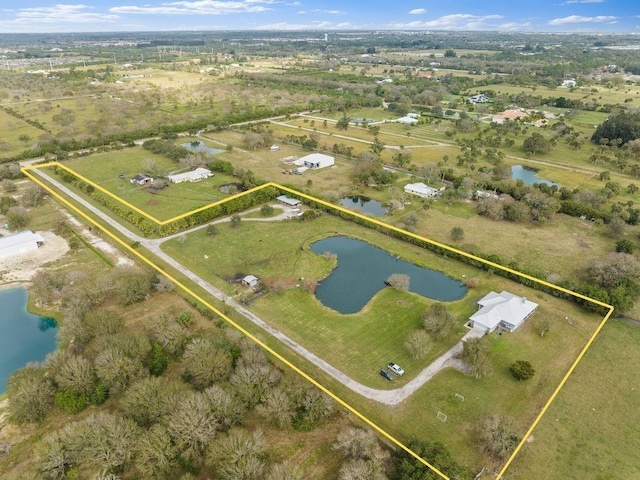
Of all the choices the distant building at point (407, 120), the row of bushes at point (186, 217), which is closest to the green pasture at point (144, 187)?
the row of bushes at point (186, 217)

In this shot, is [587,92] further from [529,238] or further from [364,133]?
[529,238]

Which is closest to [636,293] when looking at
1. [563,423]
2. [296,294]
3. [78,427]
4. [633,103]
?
[563,423]

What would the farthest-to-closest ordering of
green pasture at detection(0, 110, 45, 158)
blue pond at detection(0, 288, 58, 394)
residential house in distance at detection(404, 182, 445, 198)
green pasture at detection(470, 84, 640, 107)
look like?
green pasture at detection(470, 84, 640, 107) → green pasture at detection(0, 110, 45, 158) → residential house in distance at detection(404, 182, 445, 198) → blue pond at detection(0, 288, 58, 394)

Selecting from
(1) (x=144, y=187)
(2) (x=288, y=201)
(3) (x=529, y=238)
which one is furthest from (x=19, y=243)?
(3) (x=529, y=238)

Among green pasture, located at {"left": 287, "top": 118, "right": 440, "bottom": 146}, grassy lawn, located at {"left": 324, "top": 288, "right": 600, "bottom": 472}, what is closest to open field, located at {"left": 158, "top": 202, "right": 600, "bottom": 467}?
grassy lawn, located at {"left": 324, "top": 288, "right": 600, "bottom": 472}

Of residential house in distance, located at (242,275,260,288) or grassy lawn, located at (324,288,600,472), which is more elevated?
residential house in distance, located at (242,275,260,288)

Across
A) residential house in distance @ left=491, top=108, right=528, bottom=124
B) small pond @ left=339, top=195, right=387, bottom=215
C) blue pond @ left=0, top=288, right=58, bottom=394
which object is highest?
residential house in distance @ left=491, top=108, right=528, bottom=124

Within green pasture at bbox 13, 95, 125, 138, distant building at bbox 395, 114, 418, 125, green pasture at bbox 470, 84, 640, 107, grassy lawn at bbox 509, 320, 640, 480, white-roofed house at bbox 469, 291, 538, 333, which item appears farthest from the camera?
green pasture at bbox 470, 84, 640, 107

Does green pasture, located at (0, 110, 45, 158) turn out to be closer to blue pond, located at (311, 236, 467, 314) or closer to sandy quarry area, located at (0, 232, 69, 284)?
sandy quarry area, located at (0, 232, 69, 284)
